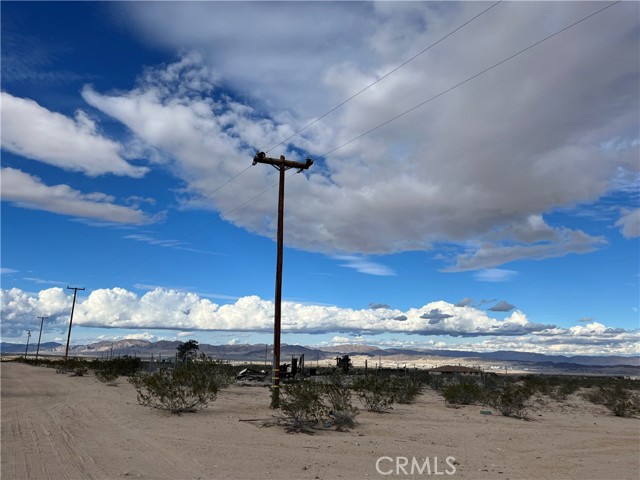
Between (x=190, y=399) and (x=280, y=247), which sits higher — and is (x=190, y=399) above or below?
below

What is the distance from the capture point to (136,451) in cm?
1142

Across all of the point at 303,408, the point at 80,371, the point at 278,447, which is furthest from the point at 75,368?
the point at 278,447

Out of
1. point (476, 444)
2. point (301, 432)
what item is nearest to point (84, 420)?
point (301, 432)

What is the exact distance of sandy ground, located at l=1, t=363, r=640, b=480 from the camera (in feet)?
32.8

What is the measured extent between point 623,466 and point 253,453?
Result: 336 inches

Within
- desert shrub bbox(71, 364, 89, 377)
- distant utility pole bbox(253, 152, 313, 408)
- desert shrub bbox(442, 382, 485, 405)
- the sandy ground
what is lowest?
the sandy ground

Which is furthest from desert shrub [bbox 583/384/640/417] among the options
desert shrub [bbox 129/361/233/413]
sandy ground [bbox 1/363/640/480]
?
desert shrub [bbox 129/361/233/413]

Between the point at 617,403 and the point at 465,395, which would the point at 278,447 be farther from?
the point at 617,403

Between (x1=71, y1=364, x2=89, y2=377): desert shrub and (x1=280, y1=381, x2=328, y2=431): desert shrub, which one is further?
(x1=71, y1=364, x2=89, y2=377): desert shrub

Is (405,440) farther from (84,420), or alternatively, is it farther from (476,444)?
(84,420)

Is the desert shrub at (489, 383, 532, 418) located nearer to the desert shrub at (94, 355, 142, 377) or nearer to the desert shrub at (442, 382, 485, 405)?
the desert shrub at (442, 382, 485, 405)

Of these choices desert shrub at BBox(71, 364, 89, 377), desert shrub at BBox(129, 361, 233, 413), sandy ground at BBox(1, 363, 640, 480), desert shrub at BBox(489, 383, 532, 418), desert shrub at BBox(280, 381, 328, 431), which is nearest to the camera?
sandy ground at BBox(1, 363, 640, 480)

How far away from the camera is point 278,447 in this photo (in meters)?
12.1

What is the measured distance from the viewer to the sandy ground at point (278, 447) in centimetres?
998
